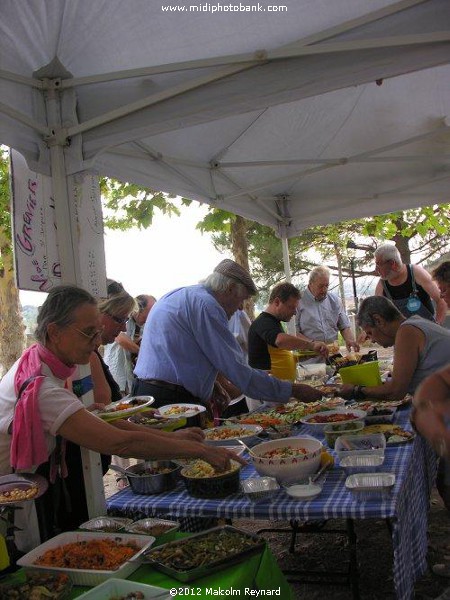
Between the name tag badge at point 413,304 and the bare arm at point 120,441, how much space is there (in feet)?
12.1

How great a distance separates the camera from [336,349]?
17.9 ft

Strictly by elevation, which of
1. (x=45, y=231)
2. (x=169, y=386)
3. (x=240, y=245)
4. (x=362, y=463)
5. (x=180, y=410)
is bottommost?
(x=362, y=463)

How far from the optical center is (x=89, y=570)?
1.58 meters

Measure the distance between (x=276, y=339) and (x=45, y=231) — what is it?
99.5 inches

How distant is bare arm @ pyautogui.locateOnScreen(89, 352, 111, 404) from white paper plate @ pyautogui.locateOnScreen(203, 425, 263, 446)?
0.74 metres

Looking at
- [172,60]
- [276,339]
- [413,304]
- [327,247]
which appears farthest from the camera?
[327,247]

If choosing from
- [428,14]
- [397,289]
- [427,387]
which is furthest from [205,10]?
[397,289]

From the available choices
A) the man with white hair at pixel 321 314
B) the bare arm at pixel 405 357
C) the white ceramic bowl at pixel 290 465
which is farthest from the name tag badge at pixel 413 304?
the white ceramic bowl at pixel 290 465

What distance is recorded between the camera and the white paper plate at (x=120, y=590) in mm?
1415

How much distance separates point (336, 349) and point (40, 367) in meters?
3.86

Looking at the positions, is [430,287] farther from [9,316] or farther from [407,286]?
[9,316]

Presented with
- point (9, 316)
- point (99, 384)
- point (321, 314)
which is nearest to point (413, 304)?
point (321, 314)

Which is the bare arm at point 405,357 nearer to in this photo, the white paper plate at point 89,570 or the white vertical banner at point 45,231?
the white vertical banner at point 45,231

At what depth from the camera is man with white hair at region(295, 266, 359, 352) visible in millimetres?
6043
